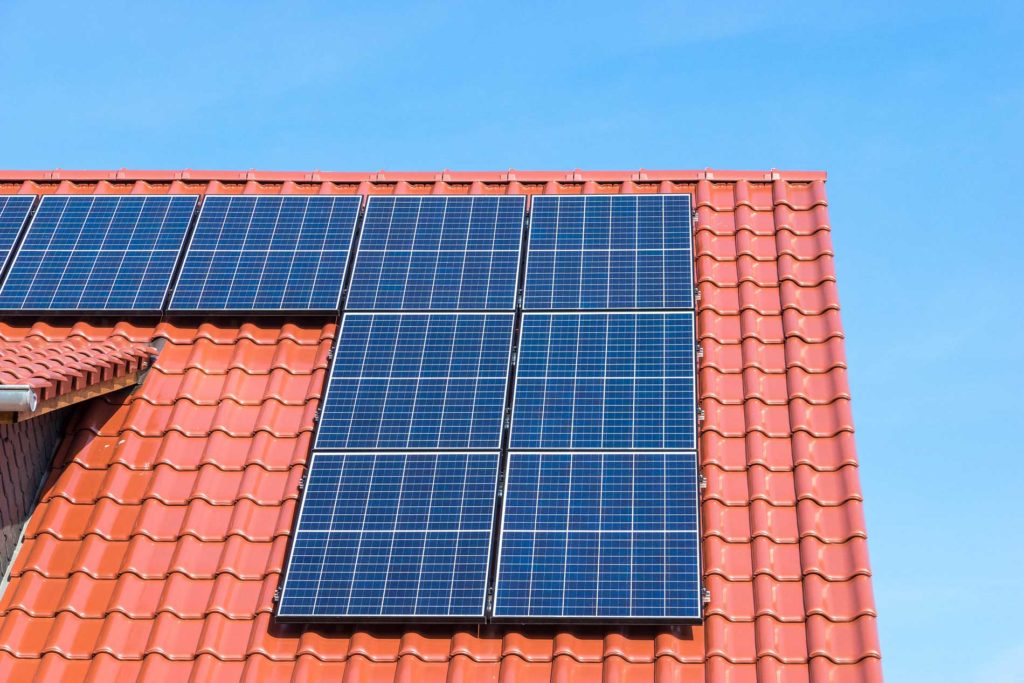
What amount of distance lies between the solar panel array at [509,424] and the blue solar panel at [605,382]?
2cm

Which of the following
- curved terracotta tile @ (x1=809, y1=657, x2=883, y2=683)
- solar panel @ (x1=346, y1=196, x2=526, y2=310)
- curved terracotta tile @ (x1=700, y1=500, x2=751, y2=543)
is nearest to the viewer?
curved terracotta tile @ (x1=809, y1=657, x2=883, y2=683)

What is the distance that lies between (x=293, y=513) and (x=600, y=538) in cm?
296

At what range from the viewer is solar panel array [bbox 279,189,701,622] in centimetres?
1192

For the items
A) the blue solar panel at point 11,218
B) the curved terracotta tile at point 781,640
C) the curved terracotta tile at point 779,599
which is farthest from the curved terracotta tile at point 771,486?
the blue solar panel at point 11,218

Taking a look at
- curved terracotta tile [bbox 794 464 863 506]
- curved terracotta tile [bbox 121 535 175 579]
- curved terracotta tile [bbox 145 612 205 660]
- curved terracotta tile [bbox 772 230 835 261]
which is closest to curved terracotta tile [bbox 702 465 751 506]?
curved terracotta tile [bbox 794 464 863 506]

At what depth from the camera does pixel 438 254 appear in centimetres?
1603

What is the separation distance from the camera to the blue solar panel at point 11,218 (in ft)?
54.0

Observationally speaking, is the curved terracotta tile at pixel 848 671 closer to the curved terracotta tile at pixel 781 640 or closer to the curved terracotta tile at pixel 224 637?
the curved terracotta tile at pixel 781 640

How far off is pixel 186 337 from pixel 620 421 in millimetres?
5146

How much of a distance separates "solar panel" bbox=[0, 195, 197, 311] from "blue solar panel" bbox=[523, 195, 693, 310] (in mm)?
4360

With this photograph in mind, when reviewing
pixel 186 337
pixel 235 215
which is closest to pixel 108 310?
pixel 186 337

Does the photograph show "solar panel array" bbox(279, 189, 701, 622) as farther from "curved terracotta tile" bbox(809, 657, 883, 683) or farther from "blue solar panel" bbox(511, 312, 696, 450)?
"curved terracotta tile" bbox(809, 657, 883, 683)

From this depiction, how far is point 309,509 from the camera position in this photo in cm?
1282

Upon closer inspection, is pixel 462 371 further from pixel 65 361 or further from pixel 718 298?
pixel 65 361
